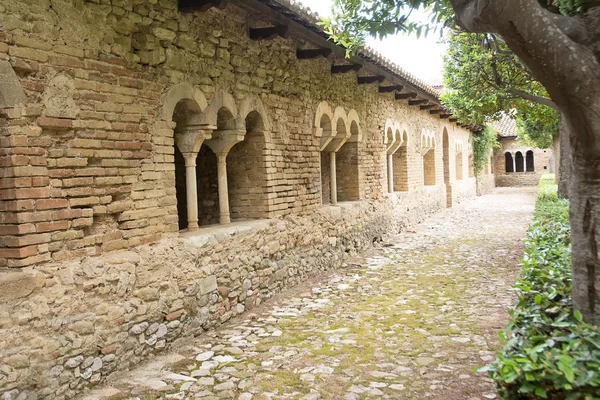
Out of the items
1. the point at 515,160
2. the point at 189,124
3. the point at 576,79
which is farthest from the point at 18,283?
the point at 515,160

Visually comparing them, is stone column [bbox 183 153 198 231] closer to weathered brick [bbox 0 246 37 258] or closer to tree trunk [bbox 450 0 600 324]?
weathered brick [bbox 0 246 37 258]

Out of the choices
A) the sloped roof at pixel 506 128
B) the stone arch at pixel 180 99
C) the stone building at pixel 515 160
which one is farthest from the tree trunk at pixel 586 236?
the sloped roof at pixel 506 128

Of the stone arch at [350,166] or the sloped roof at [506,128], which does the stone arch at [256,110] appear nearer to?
the stone arch at [350,166]

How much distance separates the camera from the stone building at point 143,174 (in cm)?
391

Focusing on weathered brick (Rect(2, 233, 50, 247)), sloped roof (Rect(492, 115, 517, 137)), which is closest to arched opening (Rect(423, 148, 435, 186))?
weathered brick (Rect(2, 233, 50, 247))

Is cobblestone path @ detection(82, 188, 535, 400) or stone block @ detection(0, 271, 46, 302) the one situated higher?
stone block @ detection(0, 271, 46, 302)

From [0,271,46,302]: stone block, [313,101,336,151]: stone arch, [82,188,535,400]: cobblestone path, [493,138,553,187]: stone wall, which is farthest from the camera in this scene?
[493,138,553,187]: stone wall

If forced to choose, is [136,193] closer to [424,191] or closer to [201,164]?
[201,164]

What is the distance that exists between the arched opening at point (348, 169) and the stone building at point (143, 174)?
164 centimetres

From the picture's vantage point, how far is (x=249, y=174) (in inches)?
284

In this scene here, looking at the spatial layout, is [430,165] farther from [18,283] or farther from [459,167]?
[18,283]

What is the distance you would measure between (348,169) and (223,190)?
15.0ft

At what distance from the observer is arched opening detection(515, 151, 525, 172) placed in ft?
128

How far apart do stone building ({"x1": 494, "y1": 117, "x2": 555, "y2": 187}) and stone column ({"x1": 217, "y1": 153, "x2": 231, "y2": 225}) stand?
112ft
